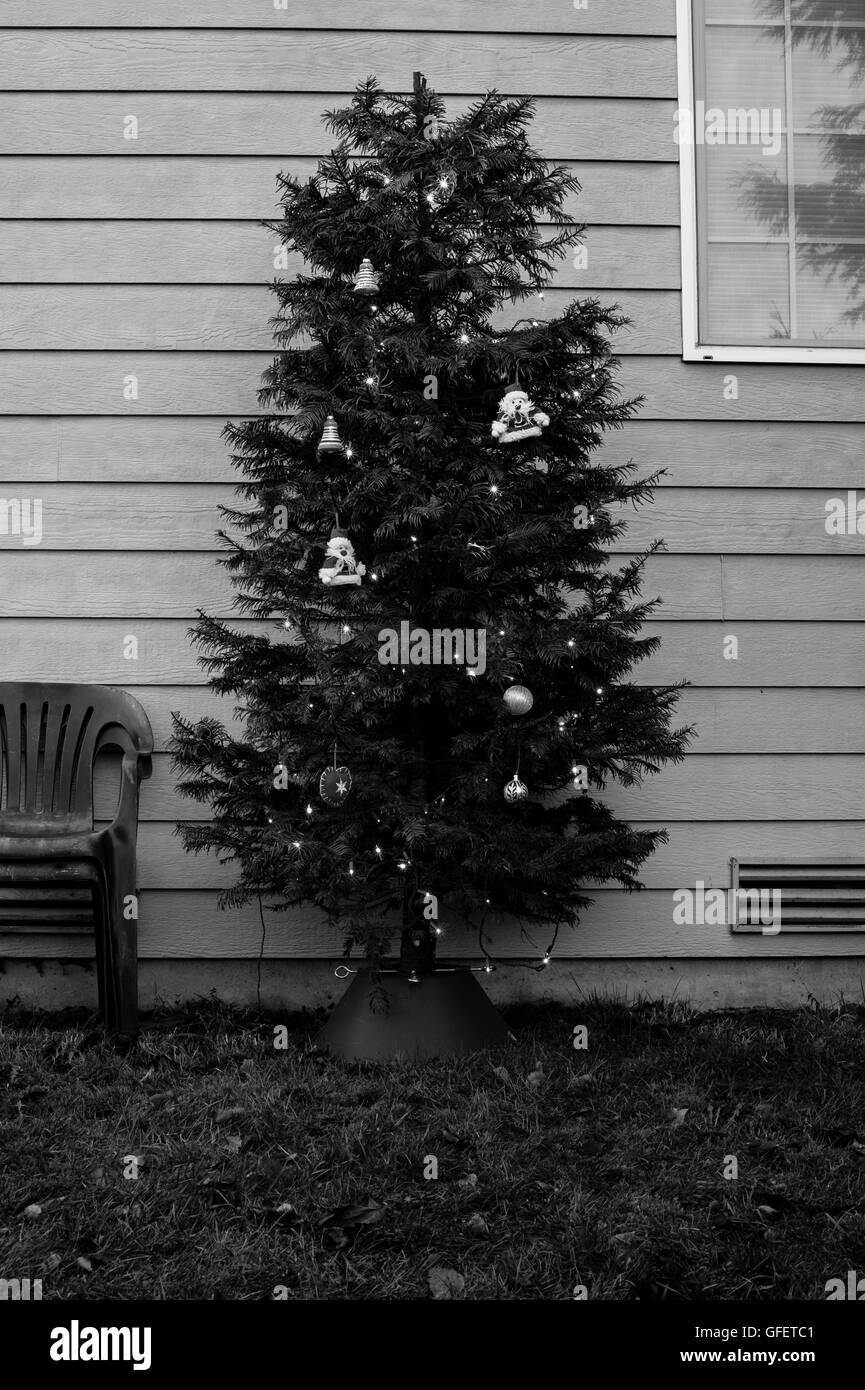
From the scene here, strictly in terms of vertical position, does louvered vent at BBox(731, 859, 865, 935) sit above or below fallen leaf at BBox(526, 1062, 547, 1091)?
above

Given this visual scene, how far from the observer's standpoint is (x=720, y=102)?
3814 millimetres

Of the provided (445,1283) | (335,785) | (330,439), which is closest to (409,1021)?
(335,785)

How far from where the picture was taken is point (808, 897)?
3641 mm

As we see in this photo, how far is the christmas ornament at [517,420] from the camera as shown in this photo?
9.50 feet

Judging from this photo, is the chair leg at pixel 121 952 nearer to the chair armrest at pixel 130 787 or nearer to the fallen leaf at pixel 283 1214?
the chair armrest at pixel 130 787

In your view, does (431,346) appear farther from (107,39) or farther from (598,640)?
(107,39)

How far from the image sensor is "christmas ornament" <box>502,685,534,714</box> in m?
2.82

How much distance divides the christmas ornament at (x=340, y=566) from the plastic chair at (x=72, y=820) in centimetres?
96

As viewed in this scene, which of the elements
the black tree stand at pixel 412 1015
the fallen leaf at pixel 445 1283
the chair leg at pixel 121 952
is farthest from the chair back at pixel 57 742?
the fallen leaf at pixel 445 1283

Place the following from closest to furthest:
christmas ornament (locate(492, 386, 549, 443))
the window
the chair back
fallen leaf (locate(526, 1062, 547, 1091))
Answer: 1. fallen leaf (locate(526, 1062, 547, 1091))
2. christmas ornament (locate(492, 386, 549, 443))
3. the chair back
4. the window

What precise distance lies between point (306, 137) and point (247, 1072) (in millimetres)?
2908

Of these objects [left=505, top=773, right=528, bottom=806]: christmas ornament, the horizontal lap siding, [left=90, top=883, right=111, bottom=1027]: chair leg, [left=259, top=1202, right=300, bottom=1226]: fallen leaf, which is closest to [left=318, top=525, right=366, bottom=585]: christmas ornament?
[left=505, top=773, right=528, bottom=806]: christmas ornament

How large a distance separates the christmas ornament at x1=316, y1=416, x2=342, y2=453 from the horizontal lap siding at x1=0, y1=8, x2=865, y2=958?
802 millimetres

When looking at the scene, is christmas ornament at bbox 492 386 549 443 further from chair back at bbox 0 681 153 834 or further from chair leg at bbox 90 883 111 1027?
chair leg at bbox 90 883 111 1027
